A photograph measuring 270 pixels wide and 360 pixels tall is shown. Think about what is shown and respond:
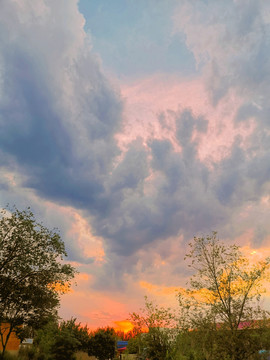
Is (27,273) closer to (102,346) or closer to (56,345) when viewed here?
(56,345)

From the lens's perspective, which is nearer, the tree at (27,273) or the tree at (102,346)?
the tree at (27,273)

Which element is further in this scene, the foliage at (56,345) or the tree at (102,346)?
the tree at (102,346)

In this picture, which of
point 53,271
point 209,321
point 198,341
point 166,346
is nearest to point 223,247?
point 209,321

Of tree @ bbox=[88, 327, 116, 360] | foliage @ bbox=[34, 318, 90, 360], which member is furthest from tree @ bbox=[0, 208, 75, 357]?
tree @ bbox=[88, 327, 116, 360]

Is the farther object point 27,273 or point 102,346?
point 102,346

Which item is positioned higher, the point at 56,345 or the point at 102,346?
the point at 102,346

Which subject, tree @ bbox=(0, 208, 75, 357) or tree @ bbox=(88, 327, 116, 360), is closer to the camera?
tree @ bbox=(0, 208, 75, 357)

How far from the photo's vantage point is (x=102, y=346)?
5506 cm

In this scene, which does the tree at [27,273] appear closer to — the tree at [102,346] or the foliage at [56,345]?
the foliage at [56,345]

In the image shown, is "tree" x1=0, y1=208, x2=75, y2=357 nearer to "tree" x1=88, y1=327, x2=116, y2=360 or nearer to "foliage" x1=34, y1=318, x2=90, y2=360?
"foliage" x1=34, y1=318, x2=90, y2=360

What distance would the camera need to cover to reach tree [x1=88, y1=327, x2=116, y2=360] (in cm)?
5453

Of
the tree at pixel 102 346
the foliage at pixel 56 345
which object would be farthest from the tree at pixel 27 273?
the tree at pixel 102 346

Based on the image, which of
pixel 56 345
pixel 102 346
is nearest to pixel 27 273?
pixel 56 345

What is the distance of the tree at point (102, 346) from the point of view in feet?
179
